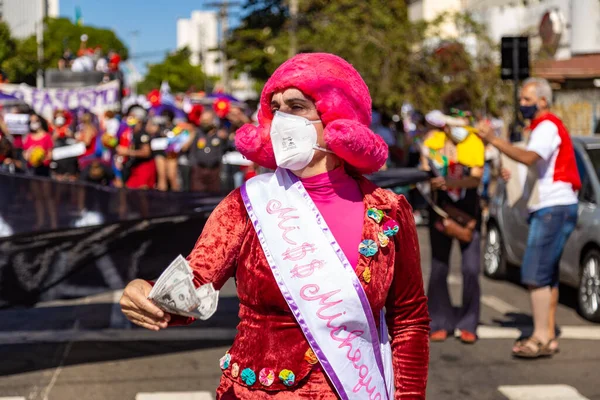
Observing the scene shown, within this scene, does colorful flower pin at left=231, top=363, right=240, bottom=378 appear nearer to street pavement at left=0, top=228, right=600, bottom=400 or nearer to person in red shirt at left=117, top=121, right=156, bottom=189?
street pavement at left=0, top=228, right=600, bottom=400

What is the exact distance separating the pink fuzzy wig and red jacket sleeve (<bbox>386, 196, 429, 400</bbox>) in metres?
0.23

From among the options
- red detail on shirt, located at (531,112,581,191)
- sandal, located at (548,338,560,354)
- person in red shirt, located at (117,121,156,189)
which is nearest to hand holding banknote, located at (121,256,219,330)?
red detail on shirt, located at (531,112,581,191)

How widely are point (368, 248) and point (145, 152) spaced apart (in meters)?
13.5

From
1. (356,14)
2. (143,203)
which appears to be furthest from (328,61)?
(356,14)

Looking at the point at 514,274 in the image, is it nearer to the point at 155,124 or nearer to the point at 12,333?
the point at 12,333

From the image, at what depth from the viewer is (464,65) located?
85.4ft

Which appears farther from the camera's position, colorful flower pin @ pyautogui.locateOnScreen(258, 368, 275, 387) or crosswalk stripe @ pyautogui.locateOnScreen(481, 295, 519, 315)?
crosswalk stripe @ pyautogui.locateOnScreen(481, 295, 519, 315)

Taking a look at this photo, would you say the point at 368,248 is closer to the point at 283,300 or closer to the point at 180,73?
the point at 283,300

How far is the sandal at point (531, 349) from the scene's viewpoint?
7672 mm

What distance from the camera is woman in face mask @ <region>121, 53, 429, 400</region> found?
3.03 metres

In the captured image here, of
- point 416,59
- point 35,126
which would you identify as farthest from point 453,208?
point 416,59

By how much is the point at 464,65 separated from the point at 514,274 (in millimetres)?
14420

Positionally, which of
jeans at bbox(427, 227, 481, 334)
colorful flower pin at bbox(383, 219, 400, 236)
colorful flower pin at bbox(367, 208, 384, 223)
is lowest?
jeans at bbox(427, 227, 481, 334)

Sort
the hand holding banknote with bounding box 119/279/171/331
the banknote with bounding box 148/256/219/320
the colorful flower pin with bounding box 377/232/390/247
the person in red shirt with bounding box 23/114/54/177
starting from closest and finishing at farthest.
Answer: the banknote with bounding box 148/256/219/320
the hand holding banknote with bounding box 119/279/171/331
the colorful flower pin with bounding box 377/232/390/247
the person in red shirt with bounding box 23/114/54/177
